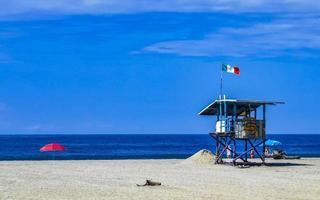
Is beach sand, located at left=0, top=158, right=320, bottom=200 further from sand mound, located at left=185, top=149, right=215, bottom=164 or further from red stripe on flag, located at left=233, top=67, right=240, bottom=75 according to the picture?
red stripe on flag, located at left=233, top=67, right=240, bottom=75

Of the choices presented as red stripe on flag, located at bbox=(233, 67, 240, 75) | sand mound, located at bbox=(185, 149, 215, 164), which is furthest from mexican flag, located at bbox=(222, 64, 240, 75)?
Answer: sand mound, located at bbox=(185, 149, 215, 164)

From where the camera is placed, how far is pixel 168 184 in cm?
2616

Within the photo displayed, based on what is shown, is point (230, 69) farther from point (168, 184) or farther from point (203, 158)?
point (168, 184)

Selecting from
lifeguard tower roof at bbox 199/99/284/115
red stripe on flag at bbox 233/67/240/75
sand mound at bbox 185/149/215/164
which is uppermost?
red stripe on flag at bbox 233/67/240/75

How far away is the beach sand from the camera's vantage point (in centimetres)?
2203

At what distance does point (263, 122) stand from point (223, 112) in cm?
239

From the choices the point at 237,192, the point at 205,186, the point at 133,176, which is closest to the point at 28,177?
the point at 133,176

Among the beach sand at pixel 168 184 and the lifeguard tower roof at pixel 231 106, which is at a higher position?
the lifeguard tower roof at pixel 231 106

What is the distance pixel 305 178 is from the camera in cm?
3044

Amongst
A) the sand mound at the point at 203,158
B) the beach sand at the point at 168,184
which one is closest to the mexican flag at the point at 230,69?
the sand mound at the point at 203,158

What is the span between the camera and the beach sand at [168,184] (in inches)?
867

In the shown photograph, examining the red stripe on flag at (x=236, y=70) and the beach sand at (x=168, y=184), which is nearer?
the beach sand at (x=168, y=184)

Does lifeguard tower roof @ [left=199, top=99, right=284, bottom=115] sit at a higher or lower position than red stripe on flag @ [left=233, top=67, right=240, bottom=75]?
lower

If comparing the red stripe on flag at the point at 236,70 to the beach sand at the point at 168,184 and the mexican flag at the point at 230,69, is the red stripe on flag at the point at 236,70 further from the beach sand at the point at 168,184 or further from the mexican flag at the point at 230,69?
the beach sand at the point at 168,184
